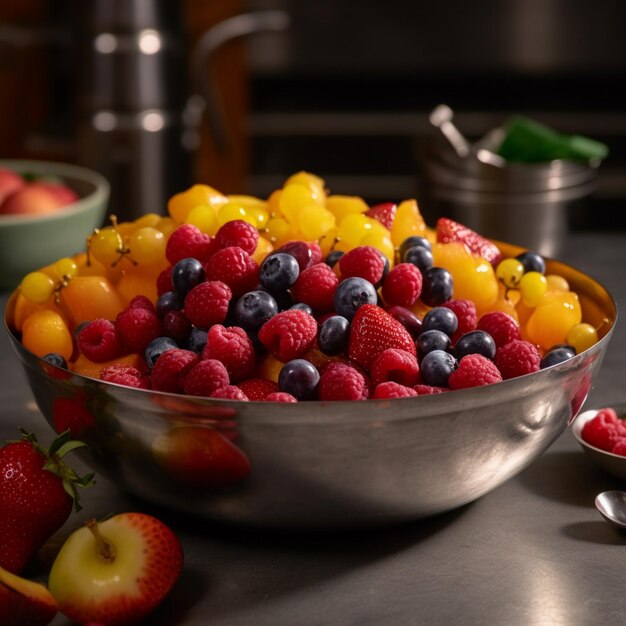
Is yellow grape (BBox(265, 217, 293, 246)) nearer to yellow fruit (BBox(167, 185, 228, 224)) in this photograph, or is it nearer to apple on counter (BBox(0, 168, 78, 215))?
yellow fruit (BBox(167, 185, 228, 224))

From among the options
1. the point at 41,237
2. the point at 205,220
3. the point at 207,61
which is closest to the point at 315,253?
the point at 205,220

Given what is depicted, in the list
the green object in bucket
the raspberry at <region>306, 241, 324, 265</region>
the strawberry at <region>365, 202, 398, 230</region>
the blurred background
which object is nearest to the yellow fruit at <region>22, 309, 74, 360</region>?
the raspberry at <region>306, 241, 324, 265</region>

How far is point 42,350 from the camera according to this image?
2.77 feet

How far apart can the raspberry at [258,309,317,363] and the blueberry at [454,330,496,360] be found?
0.12 meters

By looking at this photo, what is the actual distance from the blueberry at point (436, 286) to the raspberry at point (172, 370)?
0.21 meters

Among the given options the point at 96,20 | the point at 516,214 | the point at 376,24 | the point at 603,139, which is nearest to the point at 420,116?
the point at 376,24

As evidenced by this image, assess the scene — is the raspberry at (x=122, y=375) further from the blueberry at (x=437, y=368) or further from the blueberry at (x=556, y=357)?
the blueberry at (x=556, y=357)

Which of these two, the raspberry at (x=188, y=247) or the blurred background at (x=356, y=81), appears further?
the blurred background at (x=356, y=81)

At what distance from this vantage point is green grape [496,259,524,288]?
3.02ft

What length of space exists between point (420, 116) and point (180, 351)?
247cm

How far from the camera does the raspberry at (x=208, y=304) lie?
782mm

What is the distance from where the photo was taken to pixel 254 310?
78 centimetres

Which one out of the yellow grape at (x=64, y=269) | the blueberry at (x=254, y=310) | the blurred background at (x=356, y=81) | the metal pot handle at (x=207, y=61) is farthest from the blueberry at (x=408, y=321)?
the blurred background at (x=356, y=81)

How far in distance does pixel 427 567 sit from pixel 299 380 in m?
0.17
